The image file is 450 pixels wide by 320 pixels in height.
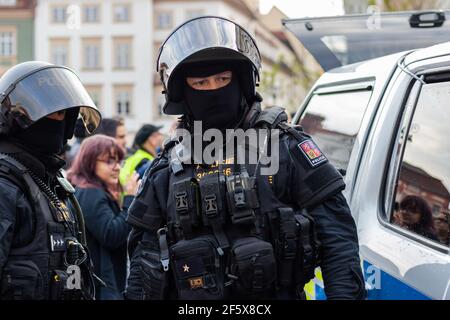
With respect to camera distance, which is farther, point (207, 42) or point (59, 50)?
point (59, 50)

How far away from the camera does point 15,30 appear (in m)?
61.3

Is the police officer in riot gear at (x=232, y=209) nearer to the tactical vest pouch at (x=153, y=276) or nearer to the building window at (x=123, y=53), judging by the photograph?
the tactical vest pouch at (x=153, y=276)

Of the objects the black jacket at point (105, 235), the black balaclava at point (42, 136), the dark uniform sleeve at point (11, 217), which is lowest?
the black jacket at point (105, 235)

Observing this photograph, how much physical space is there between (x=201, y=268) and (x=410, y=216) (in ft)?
2.92

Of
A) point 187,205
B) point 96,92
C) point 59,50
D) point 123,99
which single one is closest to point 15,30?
point 59,50

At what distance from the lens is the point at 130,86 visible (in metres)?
62.3

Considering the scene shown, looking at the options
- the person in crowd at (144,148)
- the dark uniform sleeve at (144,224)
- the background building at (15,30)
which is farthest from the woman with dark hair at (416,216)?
the background building at (15,30)

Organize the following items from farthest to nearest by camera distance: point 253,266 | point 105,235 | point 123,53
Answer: point 123,53 < point 105,235 < point 253,266

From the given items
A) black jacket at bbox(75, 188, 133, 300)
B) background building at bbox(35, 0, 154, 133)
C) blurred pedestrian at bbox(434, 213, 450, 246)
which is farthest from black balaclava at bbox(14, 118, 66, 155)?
background building at bbox(35, 0, 154, 133)

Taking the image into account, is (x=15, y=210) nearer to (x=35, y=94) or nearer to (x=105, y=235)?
(x=35, y=94)

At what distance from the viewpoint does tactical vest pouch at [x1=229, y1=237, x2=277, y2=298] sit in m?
3.01

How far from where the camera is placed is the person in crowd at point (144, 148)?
6.93 m
